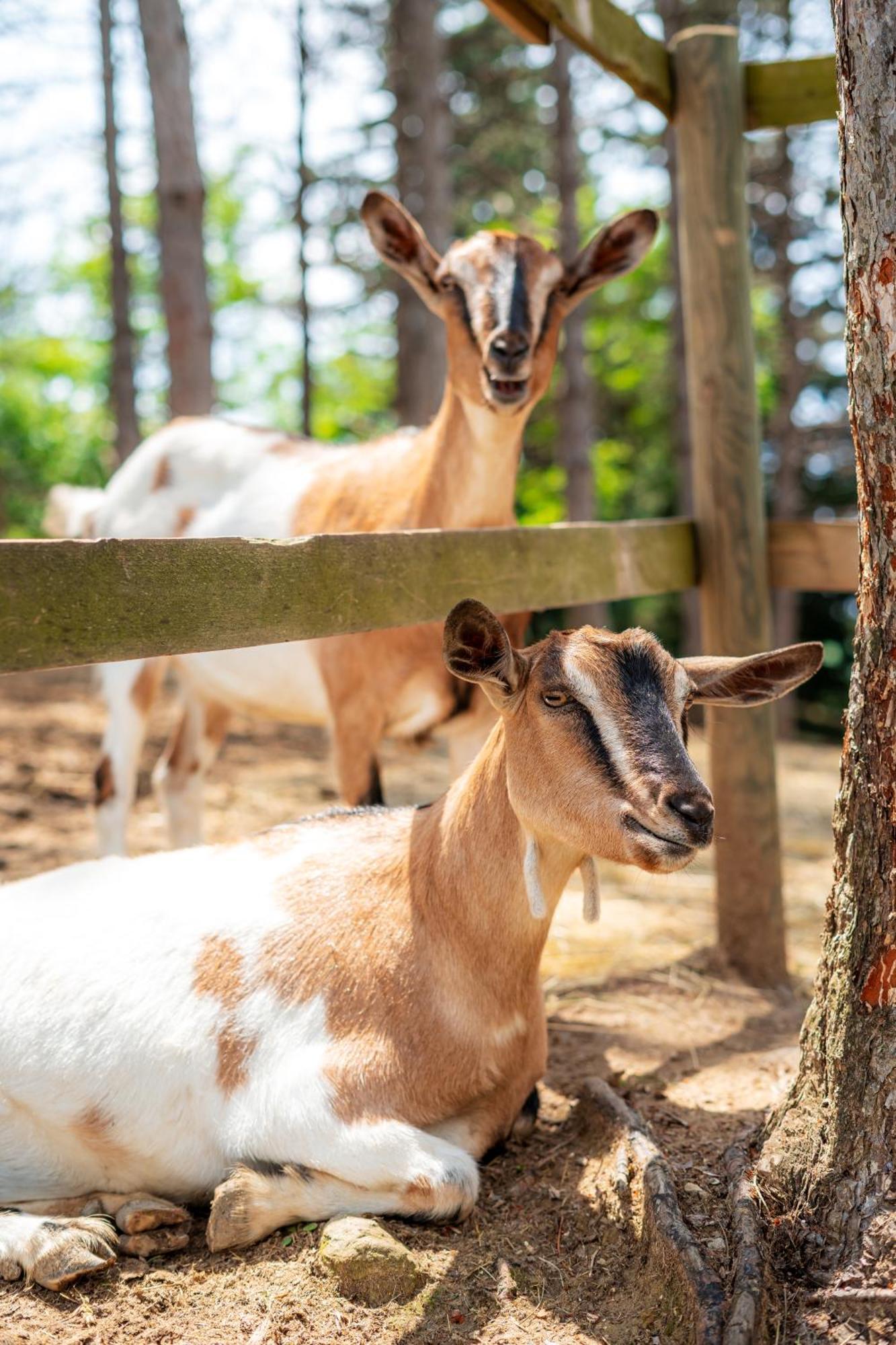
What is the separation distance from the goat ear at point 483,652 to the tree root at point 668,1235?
1.15 metres

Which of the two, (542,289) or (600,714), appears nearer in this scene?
(600,714)

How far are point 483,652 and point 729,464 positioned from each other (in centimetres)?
223

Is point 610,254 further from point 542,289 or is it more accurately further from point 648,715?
point 648,715

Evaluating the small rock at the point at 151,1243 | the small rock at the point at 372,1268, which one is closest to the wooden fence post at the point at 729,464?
the small rock at the point at 372,1268

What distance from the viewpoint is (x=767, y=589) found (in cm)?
477

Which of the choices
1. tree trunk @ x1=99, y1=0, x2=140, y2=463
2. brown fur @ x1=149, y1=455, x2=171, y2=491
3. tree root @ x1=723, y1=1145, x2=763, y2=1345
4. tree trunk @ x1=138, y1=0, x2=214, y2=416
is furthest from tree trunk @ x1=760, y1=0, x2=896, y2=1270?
tree trunk @ x1=99, y1=0, x2=140, y2=463

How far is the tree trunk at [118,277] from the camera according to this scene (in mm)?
13320

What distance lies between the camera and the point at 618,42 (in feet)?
13.7

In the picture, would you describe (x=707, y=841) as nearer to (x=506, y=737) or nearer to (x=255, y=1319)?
(x=506, y=737)

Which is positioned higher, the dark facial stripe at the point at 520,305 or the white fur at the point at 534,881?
the dark facial stripe at the point at 520,305

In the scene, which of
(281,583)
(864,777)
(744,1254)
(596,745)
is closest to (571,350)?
(281,583)

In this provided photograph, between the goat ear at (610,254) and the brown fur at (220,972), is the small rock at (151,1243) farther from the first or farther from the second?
the goat ear at (610,254)

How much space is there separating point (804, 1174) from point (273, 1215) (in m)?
1.22

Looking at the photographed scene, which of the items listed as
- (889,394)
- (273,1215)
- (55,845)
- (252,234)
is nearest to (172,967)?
(273,1215)
